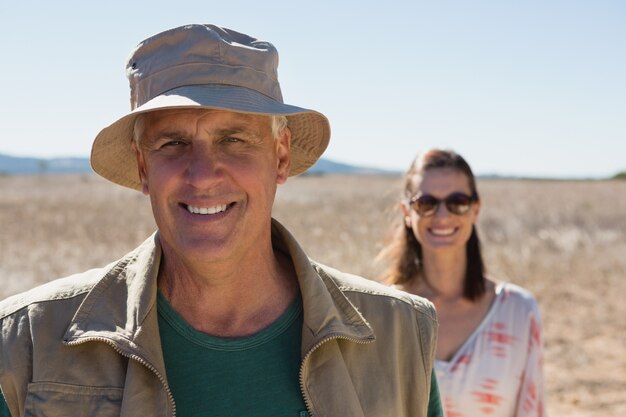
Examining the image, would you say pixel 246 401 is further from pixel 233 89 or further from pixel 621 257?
pixel 621 257

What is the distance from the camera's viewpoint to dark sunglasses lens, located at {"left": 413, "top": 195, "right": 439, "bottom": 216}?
368 cm

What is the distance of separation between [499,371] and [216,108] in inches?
78.9

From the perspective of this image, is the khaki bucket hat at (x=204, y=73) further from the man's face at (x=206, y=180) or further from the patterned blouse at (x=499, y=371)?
the patterned blouse at (x=499, y=371)

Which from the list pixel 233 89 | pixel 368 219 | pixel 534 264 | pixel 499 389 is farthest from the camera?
pixel 368 219

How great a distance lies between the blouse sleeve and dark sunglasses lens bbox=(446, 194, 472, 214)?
68cm

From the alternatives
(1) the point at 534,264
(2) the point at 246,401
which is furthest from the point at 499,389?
(1) the point at 534,264

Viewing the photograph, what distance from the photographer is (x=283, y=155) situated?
2266 mm

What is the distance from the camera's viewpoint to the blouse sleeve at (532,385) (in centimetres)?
319

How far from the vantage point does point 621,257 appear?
1342cm

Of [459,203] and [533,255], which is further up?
[459,203]

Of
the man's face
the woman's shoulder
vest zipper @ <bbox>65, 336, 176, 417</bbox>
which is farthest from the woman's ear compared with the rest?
vest zipper @ <bbox>65, 336, 176, 417</bbox>

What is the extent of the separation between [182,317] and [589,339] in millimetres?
7944

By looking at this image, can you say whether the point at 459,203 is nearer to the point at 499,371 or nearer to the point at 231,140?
the point at 499,371

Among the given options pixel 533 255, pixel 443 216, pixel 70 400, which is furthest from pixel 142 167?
pixel 533 255
